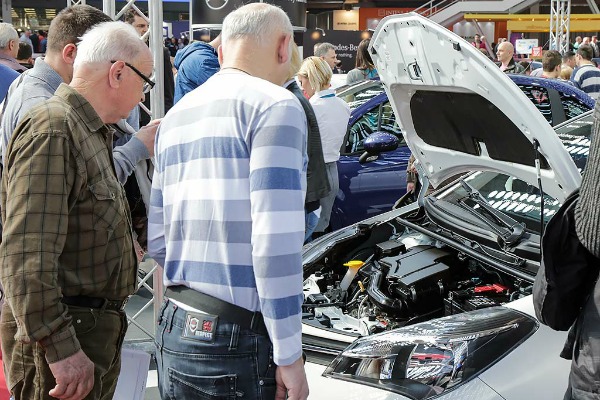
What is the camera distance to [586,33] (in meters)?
33.1

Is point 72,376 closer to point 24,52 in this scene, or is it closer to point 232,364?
point 232,364

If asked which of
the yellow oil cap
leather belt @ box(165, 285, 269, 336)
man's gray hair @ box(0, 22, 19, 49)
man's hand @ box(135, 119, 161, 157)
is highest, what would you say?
man's gray hair @ box(0, 22, 19, 49)

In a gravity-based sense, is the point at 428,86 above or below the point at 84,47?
below

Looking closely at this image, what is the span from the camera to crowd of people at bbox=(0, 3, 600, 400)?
206 cm

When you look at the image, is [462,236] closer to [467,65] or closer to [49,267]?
[467,65]

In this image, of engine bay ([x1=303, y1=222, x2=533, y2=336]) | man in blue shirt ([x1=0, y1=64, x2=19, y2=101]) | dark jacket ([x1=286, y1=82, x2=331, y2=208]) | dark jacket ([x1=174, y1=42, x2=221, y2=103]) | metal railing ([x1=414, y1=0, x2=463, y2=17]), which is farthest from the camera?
metal railing ([x1=414, y1=0, x2=463, y2=17])

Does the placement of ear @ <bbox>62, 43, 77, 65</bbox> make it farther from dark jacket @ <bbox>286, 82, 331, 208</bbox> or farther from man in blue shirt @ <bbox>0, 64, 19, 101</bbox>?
man in blue shirt @ <bbox>0, 64, 19, 101</bbox>

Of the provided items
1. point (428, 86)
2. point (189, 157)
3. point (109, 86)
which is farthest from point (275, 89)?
point (428, 86)

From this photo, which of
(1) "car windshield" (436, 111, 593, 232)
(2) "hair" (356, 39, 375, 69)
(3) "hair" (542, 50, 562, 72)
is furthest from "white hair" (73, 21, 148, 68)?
(3) "hair" (542, 50, 562, 72)

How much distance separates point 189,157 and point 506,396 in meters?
1.24

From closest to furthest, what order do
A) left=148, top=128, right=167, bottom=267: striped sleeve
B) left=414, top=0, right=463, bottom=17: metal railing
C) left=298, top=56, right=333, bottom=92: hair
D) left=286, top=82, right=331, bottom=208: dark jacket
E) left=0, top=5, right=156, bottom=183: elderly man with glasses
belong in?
left=148, top=128, right=167, bottom=267: striped sleeve → left=0, top=5, right=156, bottom=183: elderly man with glasses → left=286, top=82, right=331, bottom=208: dark jacket → left=298, top=56, right=333, bottom=92: hair → left=414, top=0, right=463, bottom=17: metal railing

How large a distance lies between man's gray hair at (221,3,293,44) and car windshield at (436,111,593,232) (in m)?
1.64

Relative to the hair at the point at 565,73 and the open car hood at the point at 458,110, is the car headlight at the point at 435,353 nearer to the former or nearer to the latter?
the open car hood at the point at 458,110

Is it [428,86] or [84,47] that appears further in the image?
[428,86]
